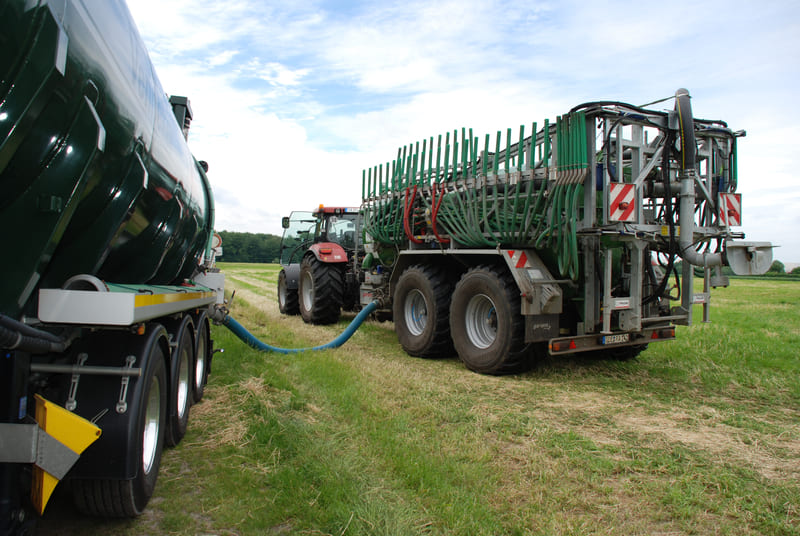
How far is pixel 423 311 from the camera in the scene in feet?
25.4

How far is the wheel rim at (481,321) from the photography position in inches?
253

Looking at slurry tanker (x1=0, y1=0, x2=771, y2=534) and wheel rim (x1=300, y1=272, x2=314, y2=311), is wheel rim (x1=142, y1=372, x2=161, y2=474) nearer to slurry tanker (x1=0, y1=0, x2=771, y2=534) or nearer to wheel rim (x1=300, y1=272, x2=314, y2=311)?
slurry tanker (x1=0, y1=0, x2=771, y2=534)

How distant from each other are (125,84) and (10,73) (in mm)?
884

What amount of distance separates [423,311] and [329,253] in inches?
121

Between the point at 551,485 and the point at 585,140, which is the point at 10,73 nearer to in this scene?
the point at 551,485

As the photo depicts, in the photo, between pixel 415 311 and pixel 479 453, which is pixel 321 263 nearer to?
pixel 415 311

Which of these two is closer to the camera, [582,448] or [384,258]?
[582,448]

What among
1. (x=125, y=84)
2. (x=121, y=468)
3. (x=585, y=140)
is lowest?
(x=121, y=468)

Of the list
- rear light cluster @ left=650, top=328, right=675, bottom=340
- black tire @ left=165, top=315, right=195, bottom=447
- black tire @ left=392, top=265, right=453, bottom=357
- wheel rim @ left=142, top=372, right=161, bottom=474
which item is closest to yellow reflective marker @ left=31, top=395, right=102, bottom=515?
wheel rim @ left=142, top=372, right=161, bottom=474

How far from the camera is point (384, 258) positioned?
357 inches

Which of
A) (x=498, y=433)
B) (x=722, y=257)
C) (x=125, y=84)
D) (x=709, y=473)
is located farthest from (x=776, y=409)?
(x=125, y=84)

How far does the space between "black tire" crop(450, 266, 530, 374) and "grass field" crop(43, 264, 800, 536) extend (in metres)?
0.22

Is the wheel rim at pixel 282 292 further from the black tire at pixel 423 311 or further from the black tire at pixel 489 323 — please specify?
the black tire at pixel 489 323

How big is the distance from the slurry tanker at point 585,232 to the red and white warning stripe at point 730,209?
0.02m
